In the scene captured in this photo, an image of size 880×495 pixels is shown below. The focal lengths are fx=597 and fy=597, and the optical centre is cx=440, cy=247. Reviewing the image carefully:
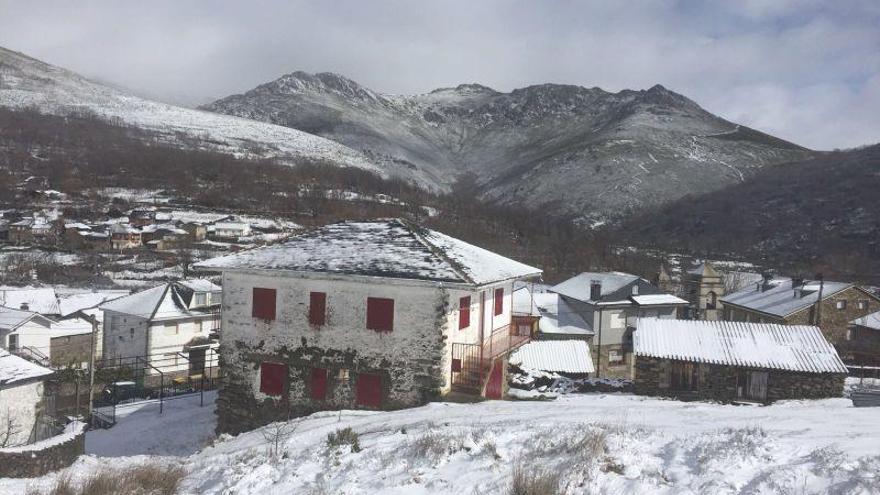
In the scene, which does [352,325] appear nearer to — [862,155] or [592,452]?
[592,452]

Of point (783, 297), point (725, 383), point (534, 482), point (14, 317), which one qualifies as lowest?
point (14, 317)

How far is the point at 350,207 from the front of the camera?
14738 centimetres

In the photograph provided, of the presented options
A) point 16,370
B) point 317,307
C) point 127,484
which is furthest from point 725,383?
point 16,370

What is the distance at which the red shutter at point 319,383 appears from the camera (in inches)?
797

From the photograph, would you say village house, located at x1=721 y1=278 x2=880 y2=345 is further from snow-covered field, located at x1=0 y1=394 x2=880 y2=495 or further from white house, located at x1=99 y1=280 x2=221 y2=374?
white house, located at x1=99 y1=280 x2=221 y2=374

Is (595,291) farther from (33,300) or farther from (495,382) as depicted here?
(33,300)

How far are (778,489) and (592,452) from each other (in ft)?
8.64

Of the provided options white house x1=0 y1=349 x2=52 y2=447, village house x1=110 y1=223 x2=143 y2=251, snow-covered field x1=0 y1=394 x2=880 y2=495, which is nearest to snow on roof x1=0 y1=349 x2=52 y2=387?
white house x1=0 y1=349 x2=52 y2=447

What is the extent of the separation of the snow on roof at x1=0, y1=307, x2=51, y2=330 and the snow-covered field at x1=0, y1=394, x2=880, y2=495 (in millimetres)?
35059

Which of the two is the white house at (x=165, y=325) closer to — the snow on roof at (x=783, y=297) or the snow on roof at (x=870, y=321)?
the snow on roof at (x=783, y=297)

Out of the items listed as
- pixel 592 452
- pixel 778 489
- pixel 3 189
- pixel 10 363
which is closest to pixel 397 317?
pixel 592 452

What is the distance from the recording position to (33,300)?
50625mm

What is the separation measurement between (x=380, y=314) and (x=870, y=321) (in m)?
41.4

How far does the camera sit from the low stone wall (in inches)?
599
